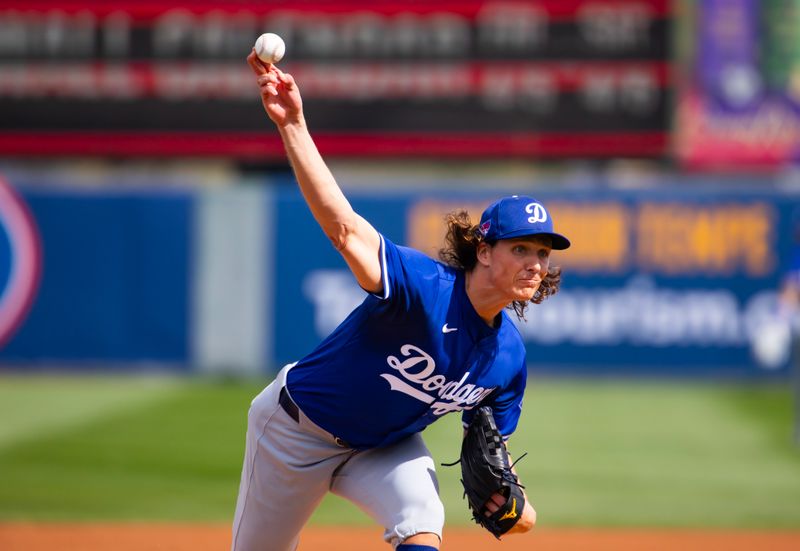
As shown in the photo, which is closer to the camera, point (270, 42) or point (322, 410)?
point (270, 42)

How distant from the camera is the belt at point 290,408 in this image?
4.00m

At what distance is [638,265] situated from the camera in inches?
498

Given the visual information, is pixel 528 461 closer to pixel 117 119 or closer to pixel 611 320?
pixel 611 320

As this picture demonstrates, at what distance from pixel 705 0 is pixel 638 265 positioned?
114 inches

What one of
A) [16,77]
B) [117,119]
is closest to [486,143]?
[117,119]

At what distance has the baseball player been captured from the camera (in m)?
3.73

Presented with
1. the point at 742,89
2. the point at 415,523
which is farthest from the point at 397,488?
the point at 742,89

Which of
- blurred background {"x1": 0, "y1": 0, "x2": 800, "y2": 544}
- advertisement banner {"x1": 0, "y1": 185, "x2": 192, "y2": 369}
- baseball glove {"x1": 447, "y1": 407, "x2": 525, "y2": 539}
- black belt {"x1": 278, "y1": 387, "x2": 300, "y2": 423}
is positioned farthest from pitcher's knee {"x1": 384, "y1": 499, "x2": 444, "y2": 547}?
advertisement banner {"x1": 0, "y1": 185, "x2": 192, "y2": 369}

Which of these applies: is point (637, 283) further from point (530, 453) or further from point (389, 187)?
point (530, 453)

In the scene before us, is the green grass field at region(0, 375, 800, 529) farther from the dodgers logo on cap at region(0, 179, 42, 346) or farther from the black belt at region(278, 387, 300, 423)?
the black belt at region(278, 387, 300, 423)

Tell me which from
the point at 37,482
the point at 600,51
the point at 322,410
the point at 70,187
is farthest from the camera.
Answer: the point at 70,187

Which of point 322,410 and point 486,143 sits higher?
point 486,143

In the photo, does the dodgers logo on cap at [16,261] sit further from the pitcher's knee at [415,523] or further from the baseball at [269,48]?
the baseball at [269,48]

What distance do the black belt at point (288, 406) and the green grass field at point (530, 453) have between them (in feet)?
9.69
